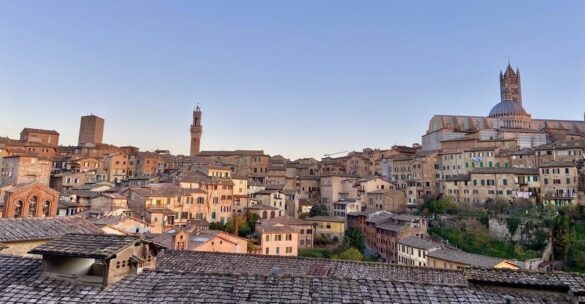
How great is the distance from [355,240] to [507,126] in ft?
193

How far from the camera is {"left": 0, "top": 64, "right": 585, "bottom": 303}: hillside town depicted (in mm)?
9438

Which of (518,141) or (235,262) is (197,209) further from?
(518,141)

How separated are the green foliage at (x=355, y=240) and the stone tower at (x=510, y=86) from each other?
8017cm

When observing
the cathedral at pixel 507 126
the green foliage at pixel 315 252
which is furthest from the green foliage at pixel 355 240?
the cathedral at pixel 507 126

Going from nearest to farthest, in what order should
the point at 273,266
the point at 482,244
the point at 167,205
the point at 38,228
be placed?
the point at 38,228 < the point at 273,266 < the point at 482,244 < the point at 167,205

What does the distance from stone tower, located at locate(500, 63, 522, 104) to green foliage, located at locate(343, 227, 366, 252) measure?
263ft

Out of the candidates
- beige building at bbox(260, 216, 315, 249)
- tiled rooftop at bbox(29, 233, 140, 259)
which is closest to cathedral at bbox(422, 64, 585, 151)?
beige building at bbox(260, 216, 315, 249)

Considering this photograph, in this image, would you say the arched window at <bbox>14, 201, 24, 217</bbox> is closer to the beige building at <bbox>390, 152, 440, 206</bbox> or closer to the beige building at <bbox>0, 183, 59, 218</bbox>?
the beige building at <bbox>0, 183, 59, 218</bbox>

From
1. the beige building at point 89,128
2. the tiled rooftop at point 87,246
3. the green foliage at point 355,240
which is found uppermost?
the beige building at point 89,128

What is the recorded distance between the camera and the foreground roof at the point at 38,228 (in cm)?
1593

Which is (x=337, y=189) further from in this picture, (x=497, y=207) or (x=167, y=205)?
(x=167, y=205)

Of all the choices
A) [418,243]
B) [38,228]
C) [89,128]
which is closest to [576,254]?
[418,243]

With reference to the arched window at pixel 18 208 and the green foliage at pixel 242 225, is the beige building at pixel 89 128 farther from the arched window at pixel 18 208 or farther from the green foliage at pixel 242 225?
the arched window at pixel 18 208

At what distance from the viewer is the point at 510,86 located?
370ft
